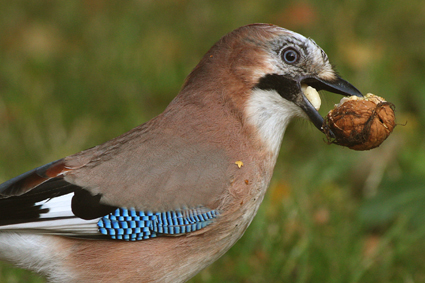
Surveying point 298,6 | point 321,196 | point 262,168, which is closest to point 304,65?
point 262,168

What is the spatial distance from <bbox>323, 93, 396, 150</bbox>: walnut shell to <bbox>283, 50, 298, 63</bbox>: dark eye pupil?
1.11ft

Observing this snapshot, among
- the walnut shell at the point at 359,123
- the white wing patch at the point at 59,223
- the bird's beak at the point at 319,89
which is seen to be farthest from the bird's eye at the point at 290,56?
the white wing patch at the point at 59,223

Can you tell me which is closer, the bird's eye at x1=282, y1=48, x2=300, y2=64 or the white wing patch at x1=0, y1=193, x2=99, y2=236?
the white wing patch at x1=0, y1=193, x2=99, y2=236

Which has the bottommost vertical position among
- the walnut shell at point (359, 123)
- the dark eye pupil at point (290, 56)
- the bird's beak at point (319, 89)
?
A: the walnut shell at point (359, 123)

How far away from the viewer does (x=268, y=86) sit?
127 inches

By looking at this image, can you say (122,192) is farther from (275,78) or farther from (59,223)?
(275,78)

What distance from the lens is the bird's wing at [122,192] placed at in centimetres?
304

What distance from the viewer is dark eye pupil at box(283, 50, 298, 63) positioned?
3217 mm

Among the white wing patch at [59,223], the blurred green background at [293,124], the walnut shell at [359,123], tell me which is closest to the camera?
the white wing patch at [59,223]

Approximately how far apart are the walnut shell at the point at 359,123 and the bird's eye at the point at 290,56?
33 centimetres

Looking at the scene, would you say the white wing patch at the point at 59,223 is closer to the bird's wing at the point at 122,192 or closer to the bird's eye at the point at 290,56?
the bird's wing at the point at 122,192

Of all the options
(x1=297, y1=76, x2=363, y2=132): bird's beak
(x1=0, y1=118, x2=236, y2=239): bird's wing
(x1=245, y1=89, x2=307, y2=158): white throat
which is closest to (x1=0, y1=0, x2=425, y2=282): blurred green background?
(x1=297, y1=76, x2=363, y2=132): bird's beak

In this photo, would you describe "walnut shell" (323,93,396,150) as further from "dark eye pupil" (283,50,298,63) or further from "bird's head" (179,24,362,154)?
"dark eye pupil" (283,50,298,63)

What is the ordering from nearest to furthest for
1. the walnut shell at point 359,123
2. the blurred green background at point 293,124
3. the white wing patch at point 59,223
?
the white wing patch at point 59,223
the walnut shell at point 359,123
the blurred green background at point 293,124
